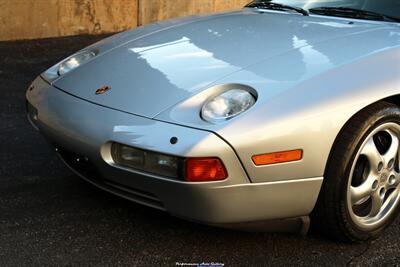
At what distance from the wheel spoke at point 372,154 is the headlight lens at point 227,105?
64cm

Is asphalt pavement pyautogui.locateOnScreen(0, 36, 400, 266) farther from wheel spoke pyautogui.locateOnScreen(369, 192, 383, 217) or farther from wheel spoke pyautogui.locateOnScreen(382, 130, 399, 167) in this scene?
wheel spoke pyautogui.locateOnScreen(382, 130, 399, 167)

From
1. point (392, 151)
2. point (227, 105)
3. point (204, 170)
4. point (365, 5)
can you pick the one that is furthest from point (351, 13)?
point (204, 170)

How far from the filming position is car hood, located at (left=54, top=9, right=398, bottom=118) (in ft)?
9.09

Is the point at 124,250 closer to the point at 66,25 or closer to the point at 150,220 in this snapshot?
the point at 150,220

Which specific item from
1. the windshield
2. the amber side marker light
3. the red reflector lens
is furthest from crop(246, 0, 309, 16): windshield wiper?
the red reflector lens

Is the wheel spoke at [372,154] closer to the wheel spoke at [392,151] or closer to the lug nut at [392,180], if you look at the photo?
the wheel spoke at [392,151]

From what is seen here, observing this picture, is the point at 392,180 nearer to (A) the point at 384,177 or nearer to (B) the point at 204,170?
(A) the point at 384,177

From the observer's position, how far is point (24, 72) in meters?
6.41

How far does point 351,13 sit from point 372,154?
113 cm

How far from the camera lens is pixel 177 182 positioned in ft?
8.05

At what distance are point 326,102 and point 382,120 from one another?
1.24 feet

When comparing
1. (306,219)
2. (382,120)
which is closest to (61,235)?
(306,219)

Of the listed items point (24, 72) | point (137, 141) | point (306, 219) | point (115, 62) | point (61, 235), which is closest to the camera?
point (137, 141)

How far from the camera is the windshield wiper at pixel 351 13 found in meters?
3.45
